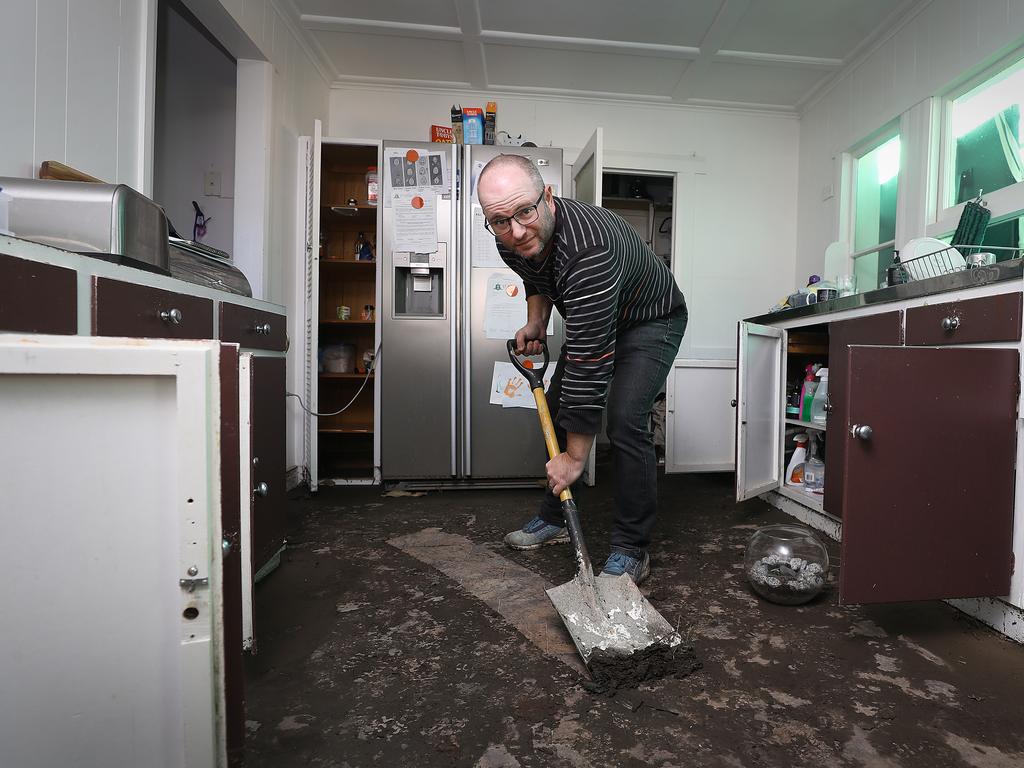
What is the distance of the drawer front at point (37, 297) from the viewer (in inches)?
27.4

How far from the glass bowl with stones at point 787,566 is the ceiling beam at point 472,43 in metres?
2.73

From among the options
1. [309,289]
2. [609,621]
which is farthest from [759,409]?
[309,289]

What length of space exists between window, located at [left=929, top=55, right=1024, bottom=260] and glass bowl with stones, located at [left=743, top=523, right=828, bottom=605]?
1.54 m

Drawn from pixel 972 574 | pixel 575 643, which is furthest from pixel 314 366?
pixel 972 574

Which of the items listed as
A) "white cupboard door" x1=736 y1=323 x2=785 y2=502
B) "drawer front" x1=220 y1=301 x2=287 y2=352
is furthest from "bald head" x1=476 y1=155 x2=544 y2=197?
"white cupboard door" x1=736 y1=323 x2=785 y2=502

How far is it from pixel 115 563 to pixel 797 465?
255cm

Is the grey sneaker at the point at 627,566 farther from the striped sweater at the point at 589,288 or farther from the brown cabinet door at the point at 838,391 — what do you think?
the brown cabinet door at the point at 838,391

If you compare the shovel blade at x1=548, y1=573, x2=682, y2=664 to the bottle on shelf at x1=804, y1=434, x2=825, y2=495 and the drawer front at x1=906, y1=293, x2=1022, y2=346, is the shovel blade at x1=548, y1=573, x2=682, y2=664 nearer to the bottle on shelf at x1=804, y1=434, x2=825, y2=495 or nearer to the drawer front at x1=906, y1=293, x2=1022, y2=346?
the drawer front at x1=906, y1=293, x2=1022, y2=346

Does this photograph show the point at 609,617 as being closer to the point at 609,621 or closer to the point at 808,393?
the point at 609,621

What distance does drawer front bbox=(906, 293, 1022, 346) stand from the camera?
126 centimetres

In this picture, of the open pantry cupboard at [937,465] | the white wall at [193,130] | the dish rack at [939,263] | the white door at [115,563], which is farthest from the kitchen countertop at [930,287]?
the white wall at [193,130]

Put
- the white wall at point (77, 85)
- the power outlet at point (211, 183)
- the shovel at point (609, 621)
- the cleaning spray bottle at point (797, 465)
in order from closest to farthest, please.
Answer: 1. the shovel at point (609, 621)
2. the white wall at point (77, 85)
3. the cleaning spray bottle at point (797, 465)
4. the power outlet at point (211, 183)

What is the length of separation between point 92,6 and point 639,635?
2.19m

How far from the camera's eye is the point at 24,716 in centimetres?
50
